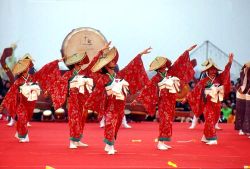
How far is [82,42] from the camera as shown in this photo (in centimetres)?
1159

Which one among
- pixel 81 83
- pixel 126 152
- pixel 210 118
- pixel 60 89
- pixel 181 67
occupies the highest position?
pixel 181 67

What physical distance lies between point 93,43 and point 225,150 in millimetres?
5457

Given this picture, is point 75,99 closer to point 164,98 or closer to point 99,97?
point 99,97

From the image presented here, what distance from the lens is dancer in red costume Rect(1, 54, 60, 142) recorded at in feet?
24.9

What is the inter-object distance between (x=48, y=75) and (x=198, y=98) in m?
2.31

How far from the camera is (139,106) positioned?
11891 millimetres

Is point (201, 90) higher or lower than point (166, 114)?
higher

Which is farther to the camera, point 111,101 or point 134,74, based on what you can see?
point 134,74

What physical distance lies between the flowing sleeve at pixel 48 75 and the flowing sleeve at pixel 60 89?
0.12m

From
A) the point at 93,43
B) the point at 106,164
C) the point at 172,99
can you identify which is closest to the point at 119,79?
the point at 172,99

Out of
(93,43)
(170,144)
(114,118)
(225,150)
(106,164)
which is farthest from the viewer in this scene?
(93,43)

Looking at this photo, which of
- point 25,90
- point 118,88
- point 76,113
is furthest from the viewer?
point 25,90

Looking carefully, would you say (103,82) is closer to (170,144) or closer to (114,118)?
(114,118)

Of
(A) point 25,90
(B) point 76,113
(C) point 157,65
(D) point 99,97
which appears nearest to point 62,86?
(B) point 76,113
